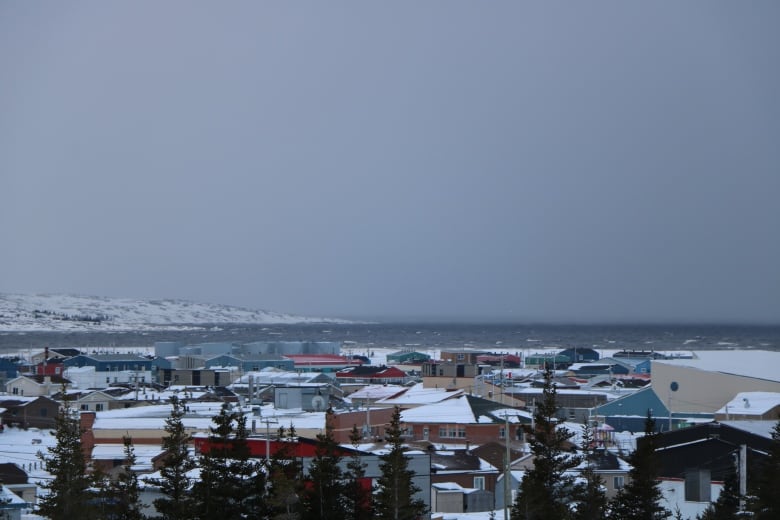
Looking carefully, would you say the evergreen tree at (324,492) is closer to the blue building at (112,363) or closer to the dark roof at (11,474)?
the dark roof at (11,474)

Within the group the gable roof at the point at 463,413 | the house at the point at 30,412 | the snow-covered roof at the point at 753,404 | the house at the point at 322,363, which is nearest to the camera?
the gable roof at the point at 463,413

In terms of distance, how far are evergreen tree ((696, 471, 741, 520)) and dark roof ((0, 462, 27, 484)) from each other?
14.9m

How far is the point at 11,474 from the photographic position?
25.2 metres

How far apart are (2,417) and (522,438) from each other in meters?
19.6

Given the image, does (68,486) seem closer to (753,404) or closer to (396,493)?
(396,493)

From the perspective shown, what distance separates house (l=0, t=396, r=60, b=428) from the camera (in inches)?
1623

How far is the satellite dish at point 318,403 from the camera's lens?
1563 inches

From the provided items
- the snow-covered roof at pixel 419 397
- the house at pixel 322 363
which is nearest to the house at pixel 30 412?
the snow-covered roof at pixel 419 397

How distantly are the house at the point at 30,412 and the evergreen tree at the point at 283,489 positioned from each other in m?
28.3

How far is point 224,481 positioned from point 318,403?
996 inches

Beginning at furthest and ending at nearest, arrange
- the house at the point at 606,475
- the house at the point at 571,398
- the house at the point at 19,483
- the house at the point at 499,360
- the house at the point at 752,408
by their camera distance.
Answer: the house at the point at 499,360
the house at the point at 571,398
the house at the point at 752,408
the house at the point at 606,475
the house at the point at 19,483

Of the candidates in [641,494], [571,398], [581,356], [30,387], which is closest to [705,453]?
[641,494]

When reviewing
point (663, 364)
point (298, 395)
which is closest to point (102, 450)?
point (298, 395)

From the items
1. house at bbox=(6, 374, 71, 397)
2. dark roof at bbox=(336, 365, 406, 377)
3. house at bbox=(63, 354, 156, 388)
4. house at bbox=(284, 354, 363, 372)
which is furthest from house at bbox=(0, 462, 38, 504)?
house at bbox=(284, 354, 363, 372)
